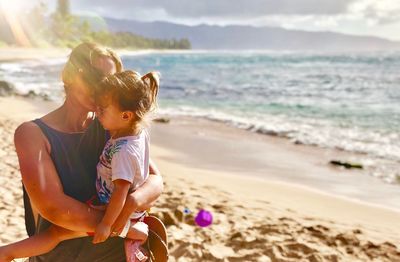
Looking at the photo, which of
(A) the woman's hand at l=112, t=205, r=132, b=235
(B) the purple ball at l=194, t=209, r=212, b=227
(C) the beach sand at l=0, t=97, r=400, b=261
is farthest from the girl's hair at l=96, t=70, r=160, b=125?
(B) the purple ball at l=194, t=209, r=212, b=227

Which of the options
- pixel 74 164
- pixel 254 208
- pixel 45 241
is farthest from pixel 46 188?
pixel 254 208

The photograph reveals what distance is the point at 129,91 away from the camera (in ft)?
7.45

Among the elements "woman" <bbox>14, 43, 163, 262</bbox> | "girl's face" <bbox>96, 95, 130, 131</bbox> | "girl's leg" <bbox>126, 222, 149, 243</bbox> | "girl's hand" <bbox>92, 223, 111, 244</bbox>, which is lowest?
"girl's leg" <bbox>126, 222, 149, 243</bbox>

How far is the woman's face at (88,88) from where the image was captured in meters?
2.42

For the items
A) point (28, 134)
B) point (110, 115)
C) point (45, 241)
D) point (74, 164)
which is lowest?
point (45, 241)

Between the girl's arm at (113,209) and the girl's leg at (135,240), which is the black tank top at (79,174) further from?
the girl's arm at (113,209)

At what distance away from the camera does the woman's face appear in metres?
2.42

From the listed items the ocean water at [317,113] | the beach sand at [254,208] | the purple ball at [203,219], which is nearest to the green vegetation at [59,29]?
the ocean water at [317,113]

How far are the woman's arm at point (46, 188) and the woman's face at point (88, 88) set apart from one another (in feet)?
0.90

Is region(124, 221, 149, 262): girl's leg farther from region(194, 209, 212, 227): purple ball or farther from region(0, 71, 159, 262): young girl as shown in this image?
region(194, 209, 212, 227): purple ball

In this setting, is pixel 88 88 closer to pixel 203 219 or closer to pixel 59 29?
pixel 203 219

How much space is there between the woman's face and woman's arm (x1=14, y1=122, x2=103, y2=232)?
0.90 feet

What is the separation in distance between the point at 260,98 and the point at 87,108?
2035 centimetres

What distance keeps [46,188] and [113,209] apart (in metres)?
0.31
